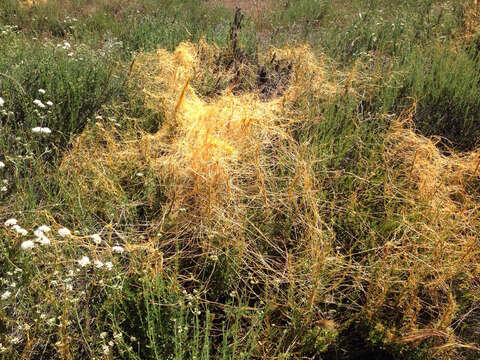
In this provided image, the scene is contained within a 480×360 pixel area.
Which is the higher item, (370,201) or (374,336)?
(370,201)

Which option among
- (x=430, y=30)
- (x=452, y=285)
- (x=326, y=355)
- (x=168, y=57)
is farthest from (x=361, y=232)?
(x=430, y=30)

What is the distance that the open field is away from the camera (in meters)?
1.74

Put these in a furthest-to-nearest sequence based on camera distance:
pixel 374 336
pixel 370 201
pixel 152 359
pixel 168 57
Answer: pixel 168 57
pixel 370 201
pixel 374 336
pixel 152 359

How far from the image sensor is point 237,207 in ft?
7.72

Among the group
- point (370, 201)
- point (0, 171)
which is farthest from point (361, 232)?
point (0, 171)

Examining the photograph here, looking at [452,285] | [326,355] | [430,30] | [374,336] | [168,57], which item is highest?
[430,30]

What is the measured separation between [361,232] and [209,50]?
9.75 feet

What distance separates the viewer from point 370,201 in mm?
2527

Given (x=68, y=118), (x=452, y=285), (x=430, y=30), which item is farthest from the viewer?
(x=430, y=30)

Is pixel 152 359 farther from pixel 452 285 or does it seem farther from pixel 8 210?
pixel 452 285

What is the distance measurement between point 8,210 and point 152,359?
1.23 m

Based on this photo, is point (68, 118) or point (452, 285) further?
point (68, 118)

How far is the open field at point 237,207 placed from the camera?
5.72 feet

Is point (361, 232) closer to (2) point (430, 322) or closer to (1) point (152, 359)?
(2) point (430, 322)
